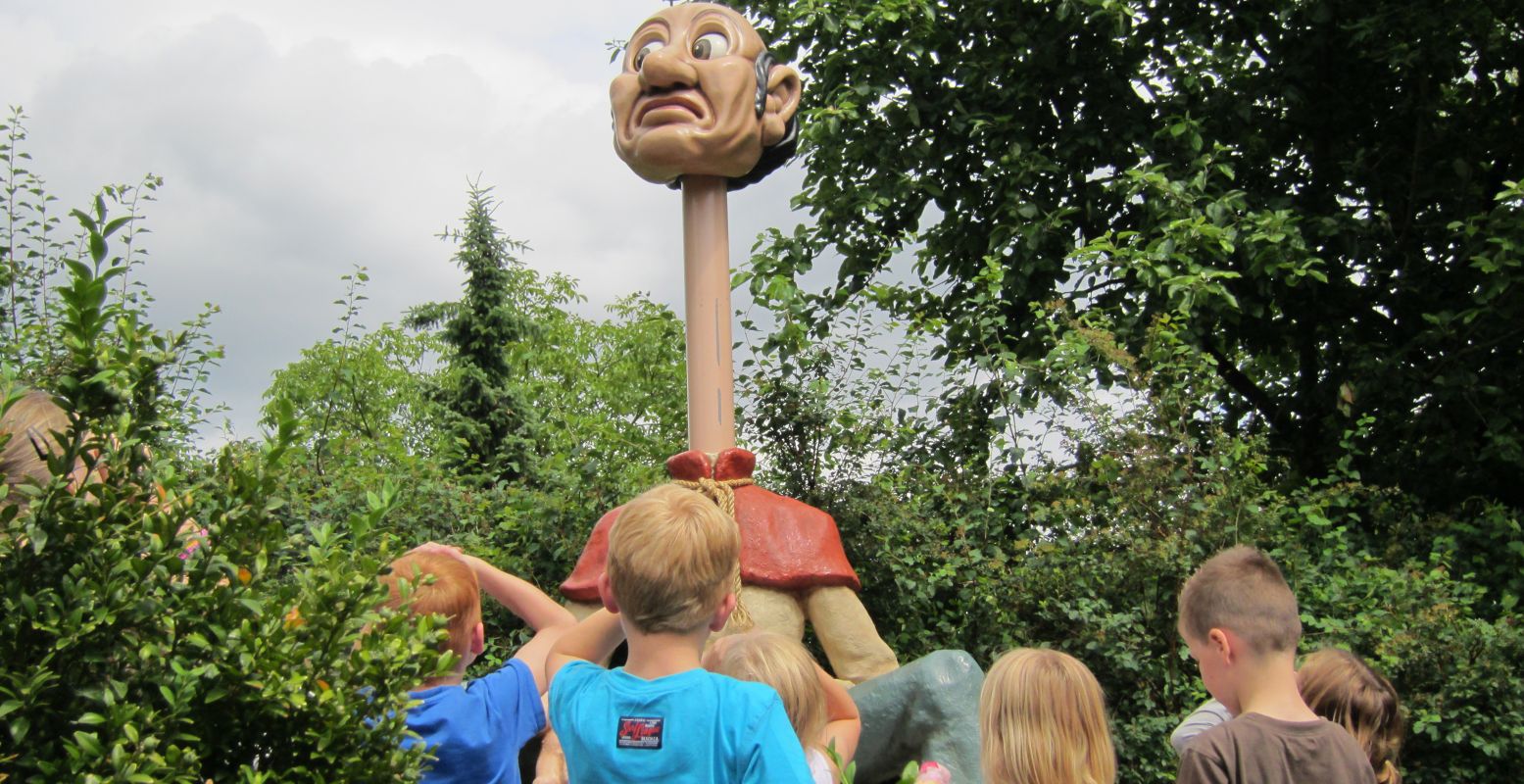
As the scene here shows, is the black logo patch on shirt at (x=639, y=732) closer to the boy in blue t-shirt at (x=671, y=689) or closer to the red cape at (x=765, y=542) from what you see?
the boy in blue t-shirt at (x=671, y=689)

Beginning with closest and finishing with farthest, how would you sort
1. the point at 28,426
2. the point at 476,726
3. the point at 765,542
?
Result: the point at 28,426 < the point at 476,726 < the point at 765,542

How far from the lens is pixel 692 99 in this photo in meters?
A: 4.49

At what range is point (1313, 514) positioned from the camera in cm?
570

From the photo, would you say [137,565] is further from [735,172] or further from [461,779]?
[735,172]

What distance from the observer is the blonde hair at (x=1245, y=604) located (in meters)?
2.57

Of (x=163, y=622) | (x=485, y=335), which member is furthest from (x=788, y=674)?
(x=485, y=335)

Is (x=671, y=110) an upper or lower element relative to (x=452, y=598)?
upper

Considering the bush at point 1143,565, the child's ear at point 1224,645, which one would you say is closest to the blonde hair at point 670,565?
the child's ear at point 1224,645

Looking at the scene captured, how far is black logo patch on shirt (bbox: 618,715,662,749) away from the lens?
83.4 inches

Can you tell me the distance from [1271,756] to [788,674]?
86 cm

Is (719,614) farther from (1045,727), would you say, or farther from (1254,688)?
(1254,688)

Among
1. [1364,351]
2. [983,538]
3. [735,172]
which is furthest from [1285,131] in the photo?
[735,172]

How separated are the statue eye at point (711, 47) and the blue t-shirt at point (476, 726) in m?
2.44

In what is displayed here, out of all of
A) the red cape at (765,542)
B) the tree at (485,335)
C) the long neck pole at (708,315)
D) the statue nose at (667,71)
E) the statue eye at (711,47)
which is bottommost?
the red cape at (765,542)
